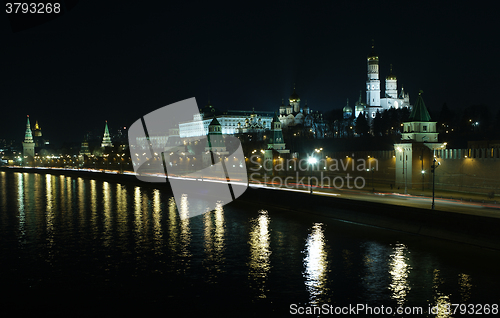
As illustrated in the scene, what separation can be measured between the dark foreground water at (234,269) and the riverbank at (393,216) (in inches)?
18.9

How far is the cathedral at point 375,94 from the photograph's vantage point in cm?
10438

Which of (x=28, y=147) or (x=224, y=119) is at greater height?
(x=224, y=119)

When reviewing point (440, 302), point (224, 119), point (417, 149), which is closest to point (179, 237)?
point (440, 302)

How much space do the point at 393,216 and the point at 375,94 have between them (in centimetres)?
8702

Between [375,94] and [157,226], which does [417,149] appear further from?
[375,94]

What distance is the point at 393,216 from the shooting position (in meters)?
21.9

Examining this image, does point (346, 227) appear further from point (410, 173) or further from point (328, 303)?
point (410, 173)

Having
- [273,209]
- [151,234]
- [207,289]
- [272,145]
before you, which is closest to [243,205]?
[273,209]

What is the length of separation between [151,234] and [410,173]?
68.9 ft

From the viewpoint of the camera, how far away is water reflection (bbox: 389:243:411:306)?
13938 mm

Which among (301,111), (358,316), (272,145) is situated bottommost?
(358,316)

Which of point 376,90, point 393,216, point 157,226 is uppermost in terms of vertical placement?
point 376,90

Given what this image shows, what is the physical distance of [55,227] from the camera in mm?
26281

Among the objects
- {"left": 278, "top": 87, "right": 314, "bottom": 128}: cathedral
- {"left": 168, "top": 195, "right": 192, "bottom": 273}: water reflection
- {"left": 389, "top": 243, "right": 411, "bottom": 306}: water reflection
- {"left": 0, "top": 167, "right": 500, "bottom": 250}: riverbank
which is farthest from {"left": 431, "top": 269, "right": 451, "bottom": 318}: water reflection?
{"left": 278, "top": 87, "right": 314, "bottom": 128}: cathedral
